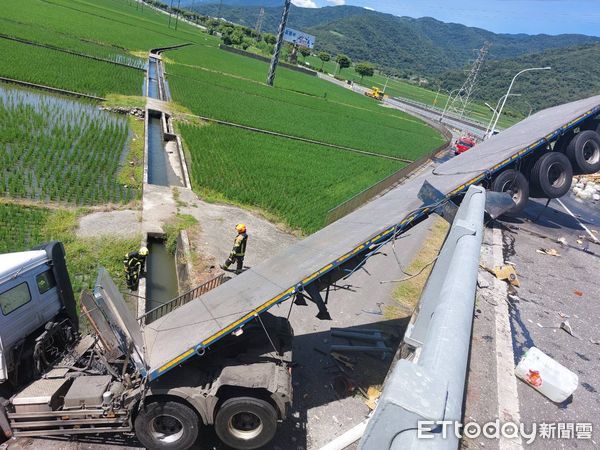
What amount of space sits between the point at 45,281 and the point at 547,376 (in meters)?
7.78

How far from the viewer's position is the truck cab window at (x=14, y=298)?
4.73 metres

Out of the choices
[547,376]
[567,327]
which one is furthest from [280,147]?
[547,376]

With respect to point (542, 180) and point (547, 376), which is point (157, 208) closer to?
point (547, 376)

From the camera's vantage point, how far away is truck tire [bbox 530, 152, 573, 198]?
12078 mm

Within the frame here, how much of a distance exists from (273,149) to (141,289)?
14.8 metres

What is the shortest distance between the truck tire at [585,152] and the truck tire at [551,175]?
0.63 m

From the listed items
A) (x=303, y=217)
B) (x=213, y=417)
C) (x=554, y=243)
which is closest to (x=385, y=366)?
(x=213, y=417)

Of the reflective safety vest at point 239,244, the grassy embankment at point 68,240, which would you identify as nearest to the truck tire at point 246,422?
the reflective safety vest at point 239,244

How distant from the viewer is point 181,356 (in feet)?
14.5

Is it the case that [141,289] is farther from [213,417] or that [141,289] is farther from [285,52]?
[285,52]

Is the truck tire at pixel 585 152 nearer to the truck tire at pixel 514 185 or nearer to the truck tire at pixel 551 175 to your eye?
the truck tire at pixel 551 175

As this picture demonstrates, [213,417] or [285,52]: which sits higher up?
[285,52]

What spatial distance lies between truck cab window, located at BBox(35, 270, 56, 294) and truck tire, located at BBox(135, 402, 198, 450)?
2.31m
